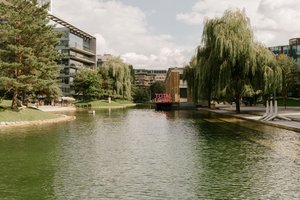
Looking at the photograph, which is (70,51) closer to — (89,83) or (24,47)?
(89,83)

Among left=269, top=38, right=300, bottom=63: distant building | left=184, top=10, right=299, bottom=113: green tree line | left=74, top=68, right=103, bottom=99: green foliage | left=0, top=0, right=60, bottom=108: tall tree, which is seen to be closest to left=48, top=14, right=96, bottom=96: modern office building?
left=74, top=68, right=103, bottom=99: green foliage

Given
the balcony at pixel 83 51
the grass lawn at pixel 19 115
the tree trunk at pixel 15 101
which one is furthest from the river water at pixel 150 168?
the balcony at pixel 83 51

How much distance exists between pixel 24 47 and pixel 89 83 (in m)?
50.4

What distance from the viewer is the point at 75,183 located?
10.8m

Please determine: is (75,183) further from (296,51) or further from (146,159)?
(296,51)

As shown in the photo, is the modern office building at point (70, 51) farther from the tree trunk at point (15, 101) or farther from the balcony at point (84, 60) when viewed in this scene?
the tree trunk at point (15, 101)

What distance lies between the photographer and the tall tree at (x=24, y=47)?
33.7 metres

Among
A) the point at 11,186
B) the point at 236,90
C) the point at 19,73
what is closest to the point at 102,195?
the point at 11,186

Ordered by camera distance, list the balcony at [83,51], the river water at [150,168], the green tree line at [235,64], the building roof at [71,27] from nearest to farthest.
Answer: the river water at [150,168] → the green tree line at [235,64] → the building roof at [71,27] → the balcony at [83,51]

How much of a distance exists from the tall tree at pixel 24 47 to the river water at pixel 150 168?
1394 cm

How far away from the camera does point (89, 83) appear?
277 ft

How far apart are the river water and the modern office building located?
8083 cm

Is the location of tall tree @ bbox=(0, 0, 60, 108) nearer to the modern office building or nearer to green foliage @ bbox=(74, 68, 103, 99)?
green foliage @ bbox=(74, 68, 103, 99)

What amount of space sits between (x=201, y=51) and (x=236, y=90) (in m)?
6.28
